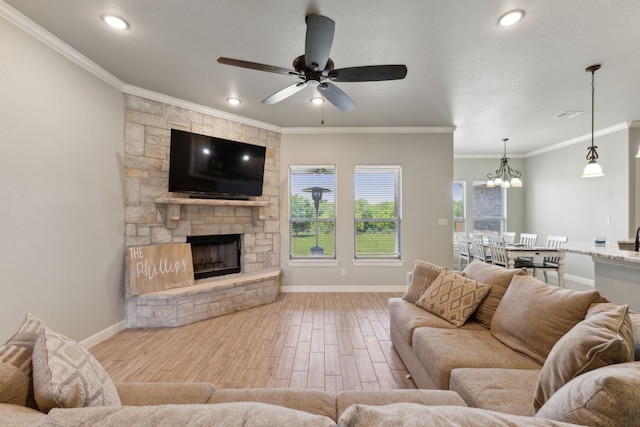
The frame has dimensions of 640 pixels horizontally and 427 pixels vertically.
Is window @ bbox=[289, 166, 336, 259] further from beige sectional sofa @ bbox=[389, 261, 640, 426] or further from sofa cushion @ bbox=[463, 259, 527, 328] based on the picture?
sofa cushion @ bbox=[463, 259, 527, 328]

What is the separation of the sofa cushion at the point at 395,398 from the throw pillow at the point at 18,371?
107cm

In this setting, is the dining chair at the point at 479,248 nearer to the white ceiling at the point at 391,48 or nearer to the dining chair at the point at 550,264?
the dining chair at the point at 550,264

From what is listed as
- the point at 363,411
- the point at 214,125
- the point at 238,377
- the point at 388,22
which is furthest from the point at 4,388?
the point at 214,125

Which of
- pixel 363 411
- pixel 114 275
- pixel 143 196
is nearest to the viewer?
pixel 363 411

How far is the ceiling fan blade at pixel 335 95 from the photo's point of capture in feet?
7.92

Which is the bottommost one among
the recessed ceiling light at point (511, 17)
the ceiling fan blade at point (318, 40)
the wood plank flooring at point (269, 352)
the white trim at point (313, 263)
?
the wood plank flooring at point (269, 352)

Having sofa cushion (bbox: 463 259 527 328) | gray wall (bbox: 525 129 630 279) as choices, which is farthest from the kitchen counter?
gray wall (bbox: 525 129 630 279)

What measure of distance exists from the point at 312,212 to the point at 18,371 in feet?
13.5

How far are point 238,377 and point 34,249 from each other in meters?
2.01

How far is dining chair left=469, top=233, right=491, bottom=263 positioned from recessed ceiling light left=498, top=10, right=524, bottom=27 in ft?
11.6

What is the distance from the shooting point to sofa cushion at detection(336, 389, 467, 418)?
1149mm

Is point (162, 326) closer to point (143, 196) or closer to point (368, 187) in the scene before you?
point (143, 196)

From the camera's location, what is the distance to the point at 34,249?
2.27m

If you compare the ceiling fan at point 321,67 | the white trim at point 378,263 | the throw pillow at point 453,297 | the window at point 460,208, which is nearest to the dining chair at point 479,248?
the white trim at point 378,263
